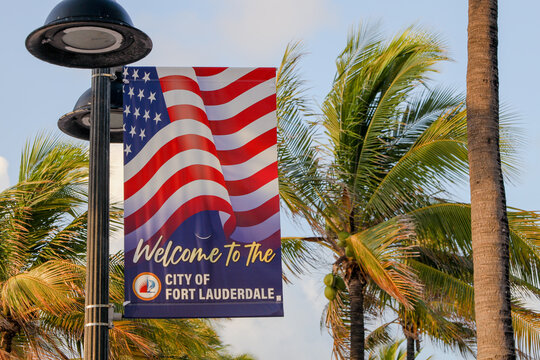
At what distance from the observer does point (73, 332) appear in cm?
1518

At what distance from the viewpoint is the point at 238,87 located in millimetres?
7535

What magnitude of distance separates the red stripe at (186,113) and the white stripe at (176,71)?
0.30 m

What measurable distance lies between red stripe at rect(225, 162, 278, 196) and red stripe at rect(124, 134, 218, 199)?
1.27 ft

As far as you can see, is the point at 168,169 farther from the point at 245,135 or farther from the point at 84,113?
the point at 84,113

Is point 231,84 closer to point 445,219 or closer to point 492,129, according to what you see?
point 492,129

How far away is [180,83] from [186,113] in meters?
0.31

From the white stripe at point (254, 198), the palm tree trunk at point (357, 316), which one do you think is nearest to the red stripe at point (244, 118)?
the white stripe at point (254, 198)

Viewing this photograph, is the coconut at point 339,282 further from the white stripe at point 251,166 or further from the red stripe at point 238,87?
the red stripe at point 238,87

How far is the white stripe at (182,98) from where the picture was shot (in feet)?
24.6

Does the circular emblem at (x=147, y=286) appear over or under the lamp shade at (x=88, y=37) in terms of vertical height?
under

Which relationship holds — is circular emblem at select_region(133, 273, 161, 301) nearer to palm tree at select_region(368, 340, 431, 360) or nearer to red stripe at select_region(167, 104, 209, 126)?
red stripe at select_region(167, 104, 209, 126)

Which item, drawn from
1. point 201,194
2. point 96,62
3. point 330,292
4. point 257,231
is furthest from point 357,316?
point 96,62

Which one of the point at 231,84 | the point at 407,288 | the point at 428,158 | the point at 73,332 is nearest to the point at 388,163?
the point at 428,158

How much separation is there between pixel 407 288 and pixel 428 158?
3.07 metres
